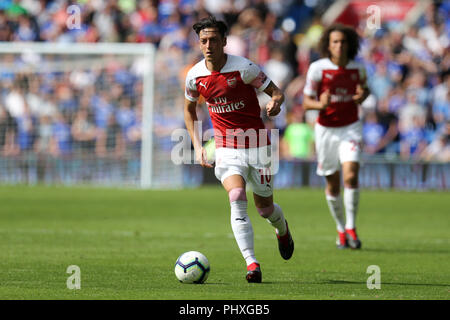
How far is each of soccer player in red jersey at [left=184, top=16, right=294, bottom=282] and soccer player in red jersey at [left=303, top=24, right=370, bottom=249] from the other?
3.19 meters

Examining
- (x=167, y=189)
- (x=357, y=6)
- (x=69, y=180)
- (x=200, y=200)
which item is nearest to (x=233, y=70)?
(x=200, y=200)

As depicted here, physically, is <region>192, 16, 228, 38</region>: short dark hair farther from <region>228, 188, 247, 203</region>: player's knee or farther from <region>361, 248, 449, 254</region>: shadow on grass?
<region>361, 248, 449, 254</region>: shadow on grass

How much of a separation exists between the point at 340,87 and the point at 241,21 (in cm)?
1431

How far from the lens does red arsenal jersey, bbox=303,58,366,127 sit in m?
12.2

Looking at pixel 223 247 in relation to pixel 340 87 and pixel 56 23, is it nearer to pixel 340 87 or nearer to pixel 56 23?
pixel 340 87

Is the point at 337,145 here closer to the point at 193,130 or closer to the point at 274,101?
the point at 193,130

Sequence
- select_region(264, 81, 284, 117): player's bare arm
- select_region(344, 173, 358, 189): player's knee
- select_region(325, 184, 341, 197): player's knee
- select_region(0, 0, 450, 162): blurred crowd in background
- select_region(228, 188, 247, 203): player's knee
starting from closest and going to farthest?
select_region(264, 81, 284, 117): player's bare arm, select_region(228, 188, 247, 203): player's knee, select_region(344, 173, 358, 189): player's knee, select_region(325, 184, 341, 197): player's knee, select_region(0, 0, 450, 162): blurred crowd in background

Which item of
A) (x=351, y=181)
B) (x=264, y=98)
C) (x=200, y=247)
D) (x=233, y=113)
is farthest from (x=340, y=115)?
(x=264, y=98)

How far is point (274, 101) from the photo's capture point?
27.8ft

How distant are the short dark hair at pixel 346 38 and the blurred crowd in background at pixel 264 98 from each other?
34.2ft

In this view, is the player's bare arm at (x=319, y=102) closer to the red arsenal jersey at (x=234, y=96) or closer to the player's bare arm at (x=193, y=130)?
the red arsenal jersey at (x=234, y=96)

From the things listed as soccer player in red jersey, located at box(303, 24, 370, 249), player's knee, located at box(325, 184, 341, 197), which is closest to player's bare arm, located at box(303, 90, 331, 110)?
soccer player in red jersey, located at box(303, 24, 370, 249)

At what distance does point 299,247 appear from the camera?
468 inches
